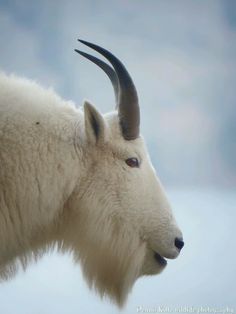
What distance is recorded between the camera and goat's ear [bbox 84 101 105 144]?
453 cm

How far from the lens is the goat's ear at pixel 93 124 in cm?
453

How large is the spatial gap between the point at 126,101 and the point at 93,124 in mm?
474

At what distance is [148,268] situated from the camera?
5.08 m

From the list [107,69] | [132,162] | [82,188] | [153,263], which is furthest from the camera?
[107,69]

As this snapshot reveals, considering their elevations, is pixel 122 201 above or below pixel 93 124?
below

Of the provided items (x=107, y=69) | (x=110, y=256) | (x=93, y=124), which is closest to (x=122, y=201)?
(x=110, y=256)

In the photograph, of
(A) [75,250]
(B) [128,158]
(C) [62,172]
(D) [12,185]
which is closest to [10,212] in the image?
(D) [12,185]

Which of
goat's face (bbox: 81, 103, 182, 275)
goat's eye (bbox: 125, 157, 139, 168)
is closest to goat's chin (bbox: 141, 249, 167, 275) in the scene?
goat's face (bbox: 81, 103, 182, 275)

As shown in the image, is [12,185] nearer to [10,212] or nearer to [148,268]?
[10,212]

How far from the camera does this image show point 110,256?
4938 mm

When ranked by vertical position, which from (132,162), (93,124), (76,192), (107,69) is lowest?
(76,192)

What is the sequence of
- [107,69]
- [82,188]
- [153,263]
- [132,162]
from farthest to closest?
[107,69]
[153,263]
[132,162]
[82,188]

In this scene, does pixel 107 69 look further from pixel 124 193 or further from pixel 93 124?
pixel 124 193

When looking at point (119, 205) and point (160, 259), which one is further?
point (160, 259)
